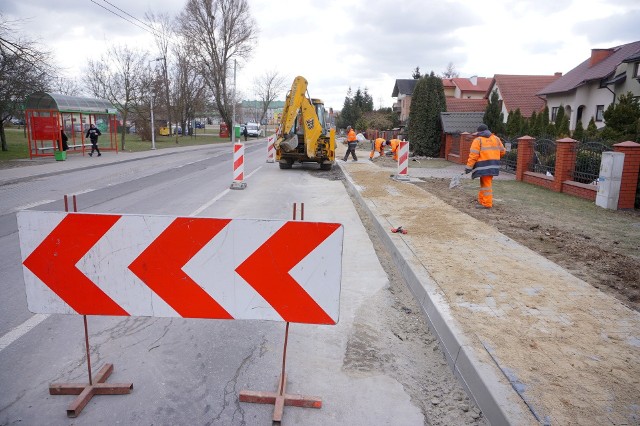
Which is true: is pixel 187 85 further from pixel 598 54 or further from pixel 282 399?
pixel 282 399

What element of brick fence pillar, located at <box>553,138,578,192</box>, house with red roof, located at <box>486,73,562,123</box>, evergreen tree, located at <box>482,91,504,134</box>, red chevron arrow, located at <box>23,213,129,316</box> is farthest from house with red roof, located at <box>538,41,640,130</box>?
red chevron arrow, located at <box>23,213,129,316</box>

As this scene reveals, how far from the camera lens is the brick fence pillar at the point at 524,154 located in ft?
52.4

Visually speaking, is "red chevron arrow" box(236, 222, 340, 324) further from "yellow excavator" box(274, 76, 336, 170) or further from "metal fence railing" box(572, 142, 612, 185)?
"yellow excavator" box(274, 76, 336, 170)

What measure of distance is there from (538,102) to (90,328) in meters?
48.1

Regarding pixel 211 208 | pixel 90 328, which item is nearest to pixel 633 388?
pixel 90 328

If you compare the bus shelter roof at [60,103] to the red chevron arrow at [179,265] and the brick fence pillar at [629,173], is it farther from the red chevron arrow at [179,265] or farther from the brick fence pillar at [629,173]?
the brick fence pillar at [629,173]

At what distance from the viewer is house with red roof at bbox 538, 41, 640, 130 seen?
27234 mm

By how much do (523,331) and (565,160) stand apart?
10.6m

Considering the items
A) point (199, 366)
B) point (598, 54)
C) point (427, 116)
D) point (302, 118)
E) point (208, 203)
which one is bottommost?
point (199, 366)

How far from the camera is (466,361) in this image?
11.5 feet

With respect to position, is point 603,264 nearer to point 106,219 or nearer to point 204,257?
point 204,257

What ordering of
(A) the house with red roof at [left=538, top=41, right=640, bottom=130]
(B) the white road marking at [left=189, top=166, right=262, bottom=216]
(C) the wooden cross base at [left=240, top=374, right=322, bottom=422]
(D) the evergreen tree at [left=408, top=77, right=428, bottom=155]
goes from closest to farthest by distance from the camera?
(C) the wooden cross base at [left=240, top=374, right=322, bottom=422]
(B) the white road marking at [left=189, top=166, right=262, bottom=216]
(D) the evergreen tree at [left=408, top=77, right=428, bottom=155]
(A) the house with red roof at [left=538, top=41, right=640, bottom=130]

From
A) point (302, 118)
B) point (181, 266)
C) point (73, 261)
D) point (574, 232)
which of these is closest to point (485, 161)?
point (574, 232)

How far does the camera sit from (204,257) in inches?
123
